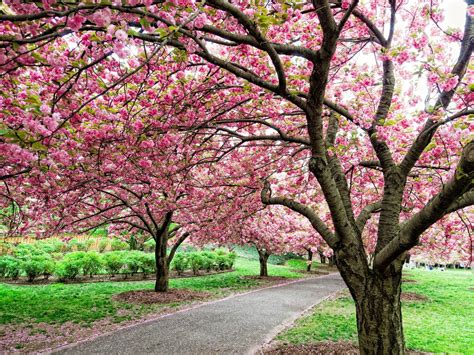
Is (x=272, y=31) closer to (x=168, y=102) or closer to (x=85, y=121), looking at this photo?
(x=168, y=102)

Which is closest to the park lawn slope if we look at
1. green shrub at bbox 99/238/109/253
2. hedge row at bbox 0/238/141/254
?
hedge row at bbox 0/238/141/254

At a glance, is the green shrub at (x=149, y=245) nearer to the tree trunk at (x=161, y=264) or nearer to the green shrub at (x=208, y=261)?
the green shrub at (x=208, y=261)

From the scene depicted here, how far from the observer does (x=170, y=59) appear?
5.05 meters

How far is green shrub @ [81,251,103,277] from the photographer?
15344 mm

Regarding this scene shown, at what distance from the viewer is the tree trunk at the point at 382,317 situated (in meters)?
4.18

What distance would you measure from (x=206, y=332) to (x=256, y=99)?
16.5 feet

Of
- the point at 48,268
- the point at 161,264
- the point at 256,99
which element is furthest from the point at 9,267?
the point at 256,99

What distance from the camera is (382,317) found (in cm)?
420

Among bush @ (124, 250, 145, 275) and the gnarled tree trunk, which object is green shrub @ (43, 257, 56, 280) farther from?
the gnarled tree trunk

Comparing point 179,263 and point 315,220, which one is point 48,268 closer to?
point 179,263

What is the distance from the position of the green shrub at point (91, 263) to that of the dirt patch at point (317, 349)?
11874 millimetres

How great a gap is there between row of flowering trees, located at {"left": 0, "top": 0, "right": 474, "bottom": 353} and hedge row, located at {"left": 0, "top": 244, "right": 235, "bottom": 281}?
767 cm

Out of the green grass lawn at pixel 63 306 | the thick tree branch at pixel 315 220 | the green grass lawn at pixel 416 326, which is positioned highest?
the thick tree branch at pixel 315 220

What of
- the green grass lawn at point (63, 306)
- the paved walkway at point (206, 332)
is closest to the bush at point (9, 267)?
the green grass lawn at point (63, 306)
